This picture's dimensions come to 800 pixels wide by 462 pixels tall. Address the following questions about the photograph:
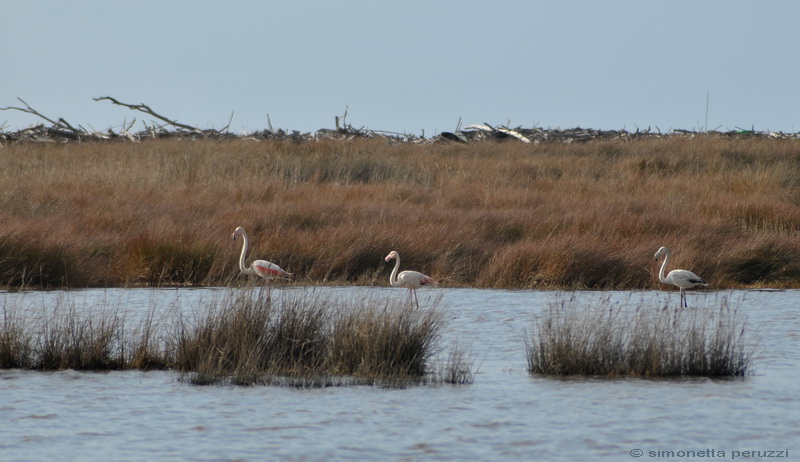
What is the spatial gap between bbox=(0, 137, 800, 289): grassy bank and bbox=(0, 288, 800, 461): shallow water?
4.36 metres

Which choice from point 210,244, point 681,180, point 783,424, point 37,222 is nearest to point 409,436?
point 783,424

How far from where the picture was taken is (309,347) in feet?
27.4

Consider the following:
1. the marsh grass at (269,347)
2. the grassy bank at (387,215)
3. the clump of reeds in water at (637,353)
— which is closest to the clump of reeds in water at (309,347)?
the marsh grass at (269,347)

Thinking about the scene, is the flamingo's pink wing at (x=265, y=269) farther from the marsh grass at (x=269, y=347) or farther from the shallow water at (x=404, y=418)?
the shallow water at (x=404, y=418)

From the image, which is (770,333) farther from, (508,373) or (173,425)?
(173,425)

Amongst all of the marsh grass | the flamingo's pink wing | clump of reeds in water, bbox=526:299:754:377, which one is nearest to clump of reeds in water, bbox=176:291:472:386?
the marsh grass

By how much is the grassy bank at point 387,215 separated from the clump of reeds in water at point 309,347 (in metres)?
3.60

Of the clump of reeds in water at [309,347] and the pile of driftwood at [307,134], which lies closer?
the clump of reeds in water at [309,347]

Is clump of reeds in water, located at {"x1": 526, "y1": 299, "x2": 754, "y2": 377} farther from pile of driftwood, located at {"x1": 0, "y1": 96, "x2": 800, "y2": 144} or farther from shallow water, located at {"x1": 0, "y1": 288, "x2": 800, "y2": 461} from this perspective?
pile of driftwood, located at {"x1": 0, "y1": 96, "x2": 800, "y2": 144}

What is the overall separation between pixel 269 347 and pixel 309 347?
331 mm

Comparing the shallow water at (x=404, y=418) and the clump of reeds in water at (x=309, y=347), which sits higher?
the clump of reeds in water at (x=309, y=347)

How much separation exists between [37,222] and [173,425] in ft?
29.0

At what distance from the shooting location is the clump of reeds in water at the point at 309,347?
7973 millimetres

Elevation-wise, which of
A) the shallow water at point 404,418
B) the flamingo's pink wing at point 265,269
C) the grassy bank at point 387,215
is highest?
the grassy bank at point 387,215
